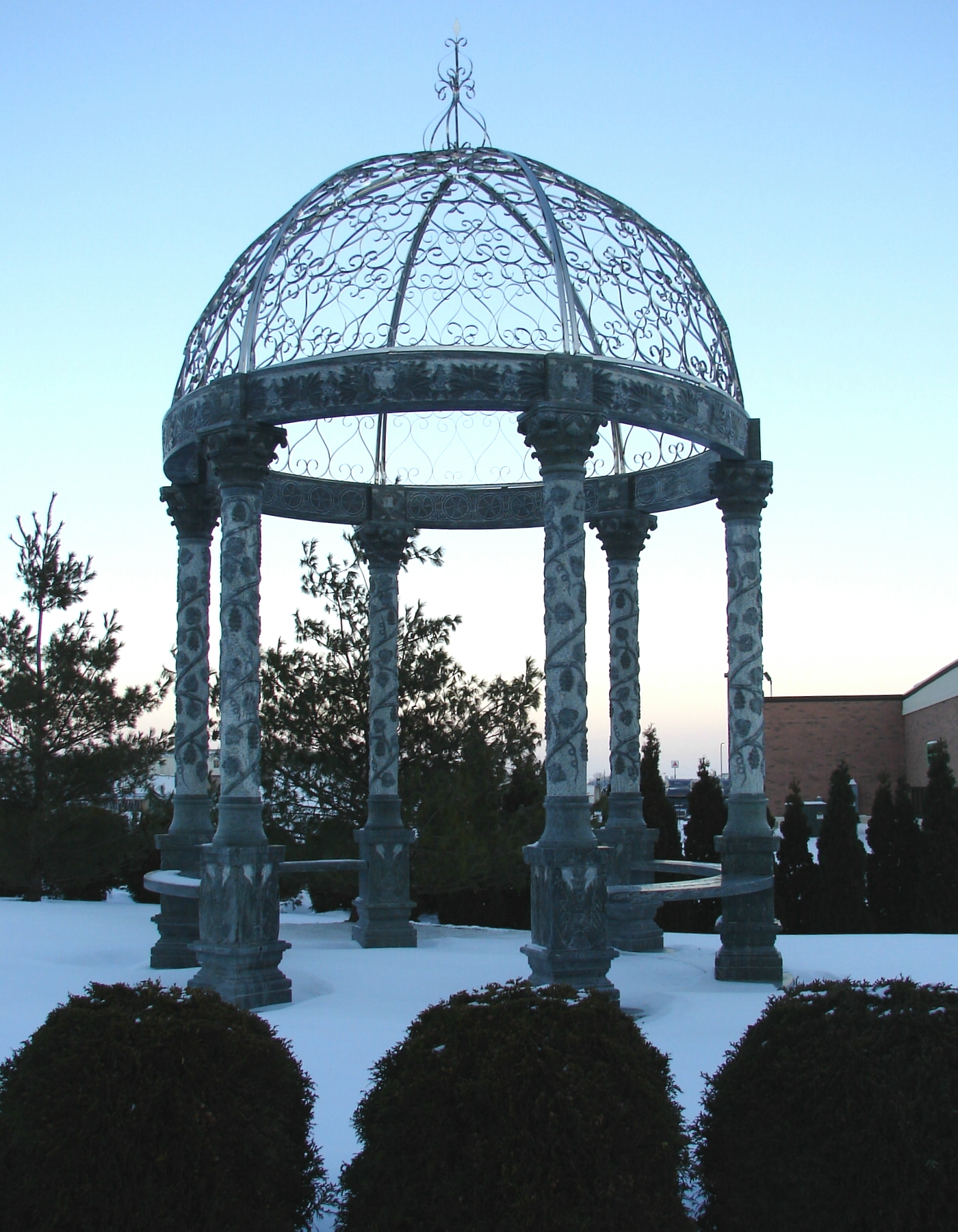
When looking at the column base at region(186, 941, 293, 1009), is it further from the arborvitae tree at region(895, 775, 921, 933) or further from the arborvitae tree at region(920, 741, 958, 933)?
the arborvitae tree at region(895, 775, 921, 933)

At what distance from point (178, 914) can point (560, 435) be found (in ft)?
20.3

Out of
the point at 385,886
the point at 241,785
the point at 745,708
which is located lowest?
the point at 385,886

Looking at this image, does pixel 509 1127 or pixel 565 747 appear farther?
pixel 565 747

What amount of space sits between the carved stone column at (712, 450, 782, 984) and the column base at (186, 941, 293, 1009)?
4011mm

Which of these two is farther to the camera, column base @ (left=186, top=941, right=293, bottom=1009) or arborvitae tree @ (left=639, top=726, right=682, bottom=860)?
arborvitae tree @ (left=639, top=726, right=682, bottom=860)

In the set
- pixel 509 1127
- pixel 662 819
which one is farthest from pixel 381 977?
pixel 662 819

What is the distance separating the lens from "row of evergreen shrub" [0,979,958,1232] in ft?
14.6

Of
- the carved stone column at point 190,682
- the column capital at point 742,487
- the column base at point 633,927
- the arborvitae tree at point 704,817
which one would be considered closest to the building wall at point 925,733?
the arborvitae tree at point 704,817

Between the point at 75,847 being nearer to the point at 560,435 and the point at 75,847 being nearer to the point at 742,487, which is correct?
the point at 742,487

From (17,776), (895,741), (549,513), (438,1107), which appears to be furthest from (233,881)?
(895,741)

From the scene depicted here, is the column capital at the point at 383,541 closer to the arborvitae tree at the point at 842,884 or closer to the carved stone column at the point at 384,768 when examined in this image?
the carved stone column at the point at 384,768

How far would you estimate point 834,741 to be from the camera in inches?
1727

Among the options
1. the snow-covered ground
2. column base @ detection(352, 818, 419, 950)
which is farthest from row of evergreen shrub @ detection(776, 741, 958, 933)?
column base @ detection(352, 818, 419, 950)

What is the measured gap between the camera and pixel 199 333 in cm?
1195
